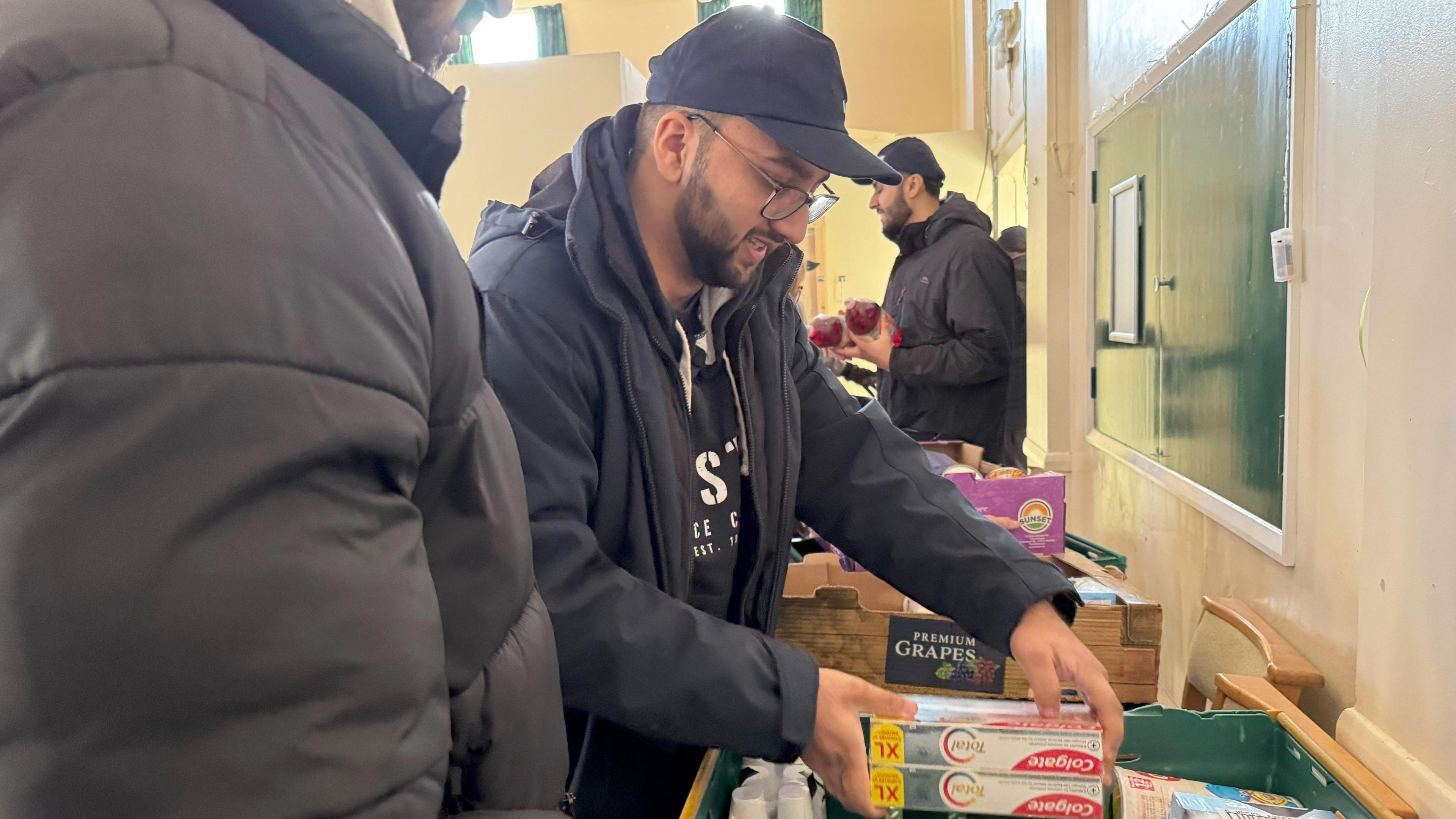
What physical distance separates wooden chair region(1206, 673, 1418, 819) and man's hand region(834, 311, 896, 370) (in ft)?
5.76

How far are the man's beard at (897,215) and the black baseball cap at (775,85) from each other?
7.03ft

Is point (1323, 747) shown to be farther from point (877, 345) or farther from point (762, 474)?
point (877, 345)

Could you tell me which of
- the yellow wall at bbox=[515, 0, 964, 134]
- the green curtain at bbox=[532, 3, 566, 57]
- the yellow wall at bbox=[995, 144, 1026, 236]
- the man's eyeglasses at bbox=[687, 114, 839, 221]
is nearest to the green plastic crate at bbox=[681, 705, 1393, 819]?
the man's eyeglasses at bbox=[687, 114, 839, 221]

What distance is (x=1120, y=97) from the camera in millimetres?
3000

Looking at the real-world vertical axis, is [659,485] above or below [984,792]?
above

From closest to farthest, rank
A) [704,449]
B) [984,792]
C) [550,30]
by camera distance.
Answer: [984,792] < [704,449] < [550,30]

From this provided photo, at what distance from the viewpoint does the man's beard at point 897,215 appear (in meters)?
3.42

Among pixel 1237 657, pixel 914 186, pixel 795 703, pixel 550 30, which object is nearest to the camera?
pixel 795 703

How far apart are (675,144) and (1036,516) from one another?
Result: 3.93 feet

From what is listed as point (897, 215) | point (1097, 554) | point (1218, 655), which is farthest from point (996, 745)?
point (897, 215)

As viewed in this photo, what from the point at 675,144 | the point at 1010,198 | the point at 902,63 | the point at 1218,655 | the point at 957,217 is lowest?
the point at 1218,655

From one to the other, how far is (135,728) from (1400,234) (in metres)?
1.38

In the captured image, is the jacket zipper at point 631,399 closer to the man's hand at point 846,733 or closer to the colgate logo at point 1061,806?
the man's hand at point 846,733

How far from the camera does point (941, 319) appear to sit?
326cm
